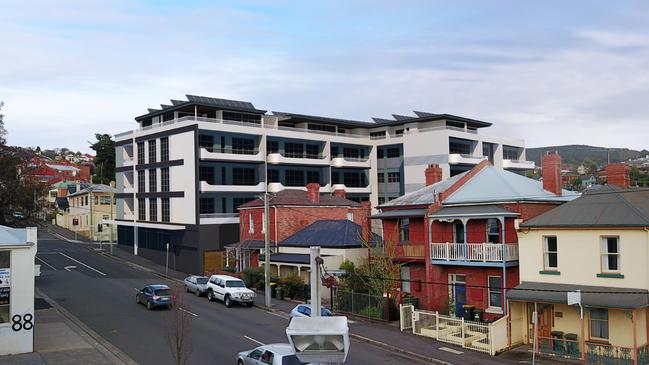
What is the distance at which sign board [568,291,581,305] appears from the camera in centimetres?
2395

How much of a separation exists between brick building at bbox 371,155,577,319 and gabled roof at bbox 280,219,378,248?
4.54 m

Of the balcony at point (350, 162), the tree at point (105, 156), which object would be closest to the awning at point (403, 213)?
the balcony at point (350, 162)

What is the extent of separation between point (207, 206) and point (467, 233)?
102 feet

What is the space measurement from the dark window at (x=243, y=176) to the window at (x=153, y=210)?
868cm

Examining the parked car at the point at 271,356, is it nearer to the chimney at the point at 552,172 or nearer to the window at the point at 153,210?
the chimney at the point at 552,172

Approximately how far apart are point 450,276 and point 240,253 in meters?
23.2

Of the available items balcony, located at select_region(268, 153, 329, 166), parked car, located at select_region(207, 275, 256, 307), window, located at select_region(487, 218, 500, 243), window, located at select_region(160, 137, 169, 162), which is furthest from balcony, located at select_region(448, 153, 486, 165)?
window, located at select_region(487, 218, 500, 243)

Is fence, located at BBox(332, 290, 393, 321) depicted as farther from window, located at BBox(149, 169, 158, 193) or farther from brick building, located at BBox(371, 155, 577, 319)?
window, located at BBox(149, 169, 158, 193)

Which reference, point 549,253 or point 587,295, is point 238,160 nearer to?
point 549,253

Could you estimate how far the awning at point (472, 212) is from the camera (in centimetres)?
3011

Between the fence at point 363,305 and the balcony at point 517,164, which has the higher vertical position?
the balcony at point 517,164

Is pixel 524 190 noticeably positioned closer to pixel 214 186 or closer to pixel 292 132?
pixel 214 186

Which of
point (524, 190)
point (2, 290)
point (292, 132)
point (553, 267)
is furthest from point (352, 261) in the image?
point (292, 132)

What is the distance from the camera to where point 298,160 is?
65812 millimetres
